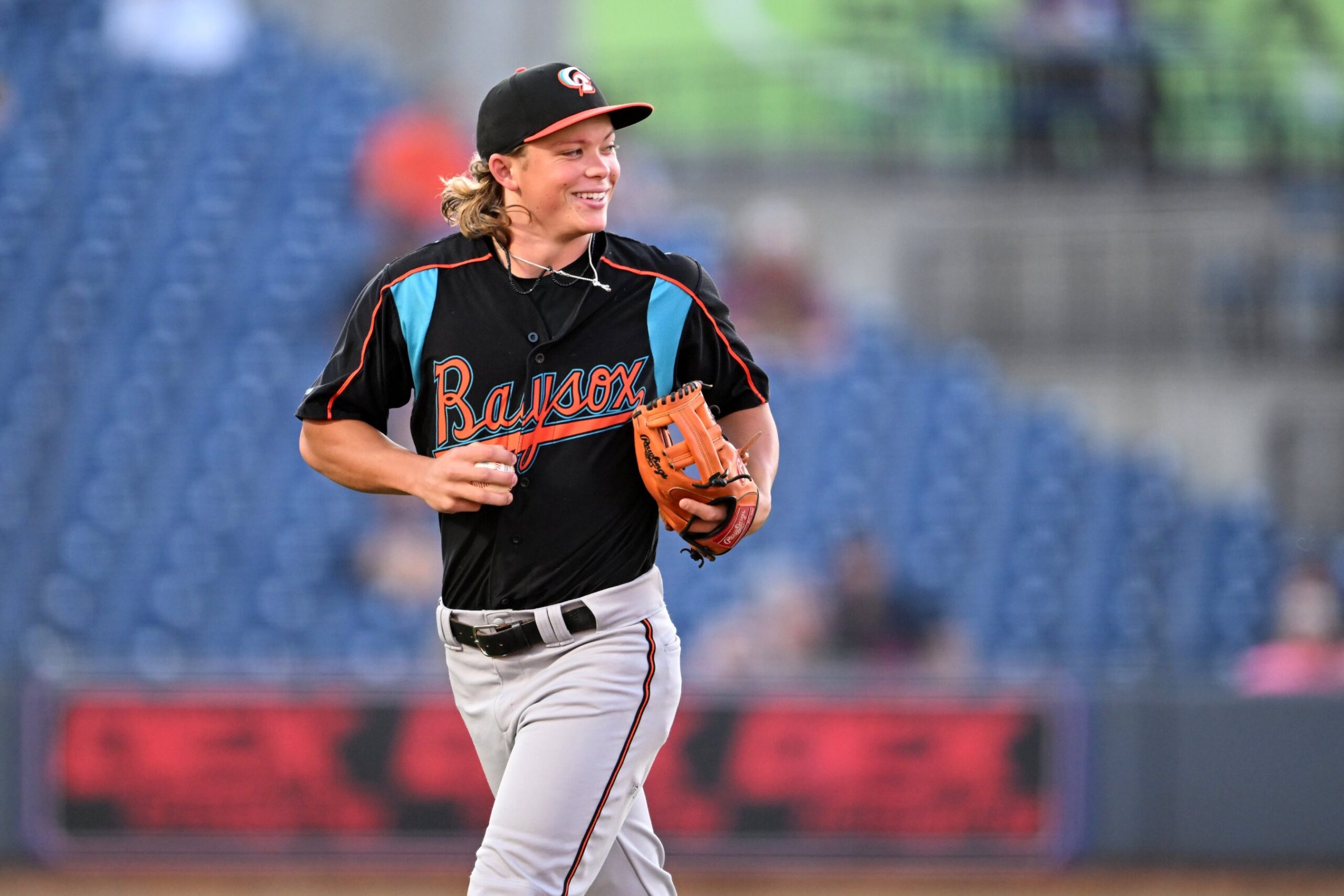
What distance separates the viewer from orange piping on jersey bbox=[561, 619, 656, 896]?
9.28 ft

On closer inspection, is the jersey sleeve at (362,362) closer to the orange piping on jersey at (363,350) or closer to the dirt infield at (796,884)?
the orange piping on jersey at (363,350)

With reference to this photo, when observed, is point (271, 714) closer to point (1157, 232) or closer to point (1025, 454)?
point (1025, 454)

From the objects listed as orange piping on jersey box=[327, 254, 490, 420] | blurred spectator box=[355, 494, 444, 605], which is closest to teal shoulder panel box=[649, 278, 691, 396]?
orange piping on jersey box=[327, 254, 490, 420]

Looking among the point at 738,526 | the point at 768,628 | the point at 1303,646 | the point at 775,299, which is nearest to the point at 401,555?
the point at 768,628

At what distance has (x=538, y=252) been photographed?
9.91 ft

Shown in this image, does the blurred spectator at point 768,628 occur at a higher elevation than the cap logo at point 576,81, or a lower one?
lower

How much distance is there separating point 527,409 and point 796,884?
15.7ft

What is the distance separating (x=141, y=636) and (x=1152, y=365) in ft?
21.5

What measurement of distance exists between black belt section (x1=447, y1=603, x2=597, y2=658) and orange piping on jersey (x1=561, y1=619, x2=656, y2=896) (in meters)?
0.12

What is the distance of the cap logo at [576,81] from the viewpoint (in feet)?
9.47

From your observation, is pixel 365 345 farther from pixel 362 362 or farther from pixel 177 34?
pixel 177 34

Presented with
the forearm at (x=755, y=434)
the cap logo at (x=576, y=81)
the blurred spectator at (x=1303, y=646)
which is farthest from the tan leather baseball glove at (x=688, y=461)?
the blurred spectator at (x=1303, y=646)

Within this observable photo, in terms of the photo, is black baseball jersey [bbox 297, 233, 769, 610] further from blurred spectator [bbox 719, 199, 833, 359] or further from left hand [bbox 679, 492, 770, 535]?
blurred spectator [bbox 719, 199, 833, 359]

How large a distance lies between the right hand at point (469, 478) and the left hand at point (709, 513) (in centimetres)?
31
